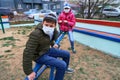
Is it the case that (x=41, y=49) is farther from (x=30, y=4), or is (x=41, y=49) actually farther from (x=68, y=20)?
(x=30, y=4)

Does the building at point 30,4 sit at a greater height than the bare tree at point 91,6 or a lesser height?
greater

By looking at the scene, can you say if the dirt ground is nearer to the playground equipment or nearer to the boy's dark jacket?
the playground equipment

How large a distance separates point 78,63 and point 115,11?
64.7 ft

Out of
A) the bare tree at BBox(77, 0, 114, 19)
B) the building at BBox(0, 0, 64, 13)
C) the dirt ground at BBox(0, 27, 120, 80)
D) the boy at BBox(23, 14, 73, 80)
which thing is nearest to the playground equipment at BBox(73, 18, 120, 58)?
the dirt ground at BBox(0, 27, 120, 80)

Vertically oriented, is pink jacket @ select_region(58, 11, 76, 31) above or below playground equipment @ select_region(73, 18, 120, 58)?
above

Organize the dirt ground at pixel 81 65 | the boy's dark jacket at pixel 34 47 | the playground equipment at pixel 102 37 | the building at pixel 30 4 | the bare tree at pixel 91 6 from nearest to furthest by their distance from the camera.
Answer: the boy's dark jacket at pixel 34 47, the dirt ground at pixel 81 65, the playground equipment at pixel 102 37, the bare tree at pixel 91 6, the building at pixel 30 4

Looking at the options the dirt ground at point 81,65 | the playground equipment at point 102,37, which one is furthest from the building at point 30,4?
the dirt ground at point 81,65

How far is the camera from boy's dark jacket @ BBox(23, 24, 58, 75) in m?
2.08

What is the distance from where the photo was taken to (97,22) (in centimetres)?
628

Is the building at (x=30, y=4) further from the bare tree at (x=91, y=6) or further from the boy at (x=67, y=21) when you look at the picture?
the boy at (x=67, y=21)

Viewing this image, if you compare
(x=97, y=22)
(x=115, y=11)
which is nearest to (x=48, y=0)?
(x=115, y=11)

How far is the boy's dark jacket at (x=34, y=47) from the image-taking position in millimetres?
2082

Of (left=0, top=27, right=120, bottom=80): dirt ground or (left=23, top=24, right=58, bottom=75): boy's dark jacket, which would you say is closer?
(left=23, top=24, right=58, bottom=75): boy's dark jacket

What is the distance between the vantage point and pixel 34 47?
2.12m
